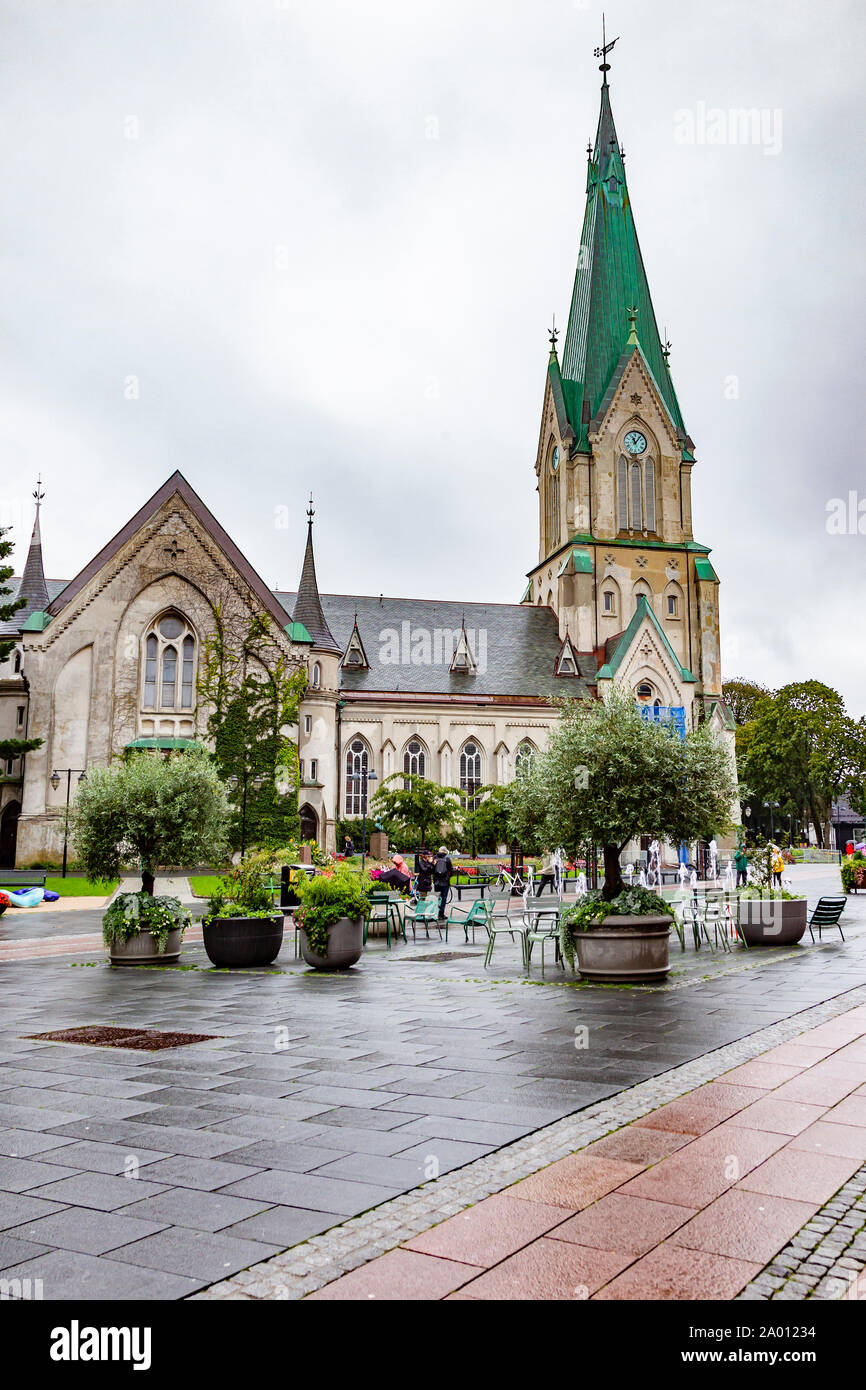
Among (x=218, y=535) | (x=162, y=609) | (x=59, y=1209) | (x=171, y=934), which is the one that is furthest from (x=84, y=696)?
(x=59, y=1209)

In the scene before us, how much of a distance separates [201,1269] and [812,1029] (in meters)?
6.93

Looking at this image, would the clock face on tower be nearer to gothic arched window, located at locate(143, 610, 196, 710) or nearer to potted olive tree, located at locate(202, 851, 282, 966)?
gothic arched window, located at locate(143, 610, 196, 710)

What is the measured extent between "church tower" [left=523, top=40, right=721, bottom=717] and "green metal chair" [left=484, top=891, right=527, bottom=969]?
28413mm

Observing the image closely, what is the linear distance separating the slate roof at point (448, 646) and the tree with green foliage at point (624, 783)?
3980 cm

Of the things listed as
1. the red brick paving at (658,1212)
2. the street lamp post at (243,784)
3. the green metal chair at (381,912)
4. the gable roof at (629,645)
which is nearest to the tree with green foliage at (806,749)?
the gable roof at (629,645)

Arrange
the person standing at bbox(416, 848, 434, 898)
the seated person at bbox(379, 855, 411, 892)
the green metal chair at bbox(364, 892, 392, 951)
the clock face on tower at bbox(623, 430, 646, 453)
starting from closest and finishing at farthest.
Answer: the green metal chair at bbox(364, 892, 392, 951) → the seated person at bbox(379, 855, 411, 892) → the person standing at bbox(416, 848, 434, 898) → the clock face on tower at bbox(623, 430, 646, 453)

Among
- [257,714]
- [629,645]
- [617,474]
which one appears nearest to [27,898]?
[257,714]

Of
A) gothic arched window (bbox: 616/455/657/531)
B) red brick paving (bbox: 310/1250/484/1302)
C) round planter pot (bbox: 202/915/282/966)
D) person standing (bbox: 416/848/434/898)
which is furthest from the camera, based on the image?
gothic arched window (bbox: 616/455/657/531)

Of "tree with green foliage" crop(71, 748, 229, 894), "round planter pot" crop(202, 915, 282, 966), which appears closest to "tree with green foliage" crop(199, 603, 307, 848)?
"tree with green foliage" crop(71, 748, 229, 894)

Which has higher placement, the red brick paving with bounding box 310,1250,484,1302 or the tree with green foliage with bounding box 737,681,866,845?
the tree with green foliage with bounding box 737,681,866,845

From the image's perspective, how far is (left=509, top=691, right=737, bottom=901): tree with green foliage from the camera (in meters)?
12.7

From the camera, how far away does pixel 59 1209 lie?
4.79 m

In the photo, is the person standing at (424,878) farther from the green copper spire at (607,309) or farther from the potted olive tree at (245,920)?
the green copper spire at (607,309)
